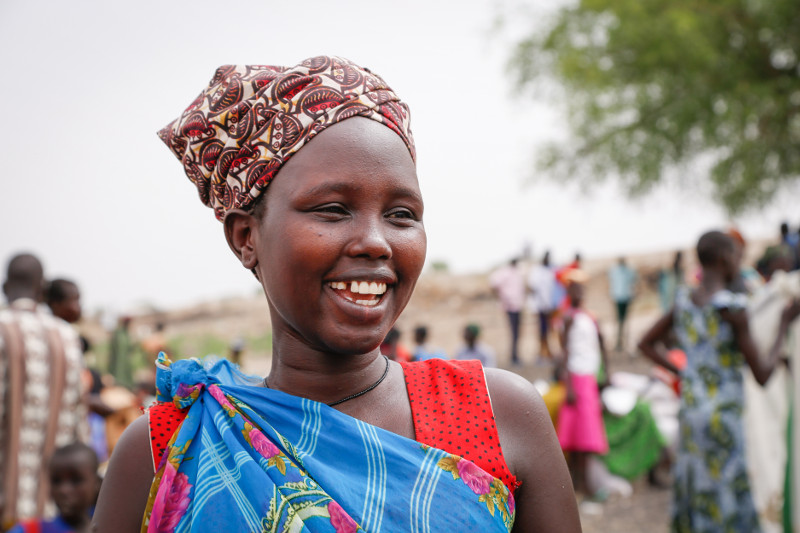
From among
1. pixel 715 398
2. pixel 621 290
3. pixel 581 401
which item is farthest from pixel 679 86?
pixel 715 398

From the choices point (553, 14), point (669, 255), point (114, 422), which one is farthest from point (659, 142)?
point (114, 422)

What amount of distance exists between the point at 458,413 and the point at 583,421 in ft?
17.7

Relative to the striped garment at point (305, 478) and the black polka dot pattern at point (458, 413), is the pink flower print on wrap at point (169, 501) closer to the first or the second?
the striped garment at point (305, 478)

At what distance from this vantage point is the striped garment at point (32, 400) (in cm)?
405

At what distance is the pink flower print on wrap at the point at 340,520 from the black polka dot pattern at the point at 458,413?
0.23 metres

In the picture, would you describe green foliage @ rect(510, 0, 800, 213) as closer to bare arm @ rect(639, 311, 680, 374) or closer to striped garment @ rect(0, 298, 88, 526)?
bare arm @ rect(639, 311, 680, 374)

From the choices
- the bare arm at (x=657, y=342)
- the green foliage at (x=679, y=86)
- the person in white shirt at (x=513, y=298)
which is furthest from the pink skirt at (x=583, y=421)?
the green foliage at (x=679, y=86)

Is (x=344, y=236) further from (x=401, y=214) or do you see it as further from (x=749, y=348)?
(x=749, y=348)

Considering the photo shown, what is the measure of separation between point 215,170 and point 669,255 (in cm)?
2186

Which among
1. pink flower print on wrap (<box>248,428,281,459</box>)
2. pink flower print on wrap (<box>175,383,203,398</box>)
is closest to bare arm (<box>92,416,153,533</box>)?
pink flower print on wrap (<box>175,383,203,398</box>)

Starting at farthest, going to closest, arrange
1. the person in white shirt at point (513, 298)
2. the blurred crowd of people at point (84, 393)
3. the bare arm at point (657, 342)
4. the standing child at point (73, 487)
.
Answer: the person in white shirt at point (513, 298)
the bare arm at point (657, 342)
the blurred crowd of people at point (84, 393)
the standing child at point (73, 487)

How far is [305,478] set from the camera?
55.6 inches

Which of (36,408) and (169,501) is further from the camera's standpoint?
(36,408)

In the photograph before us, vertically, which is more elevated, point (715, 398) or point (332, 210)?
point (332, 210)
